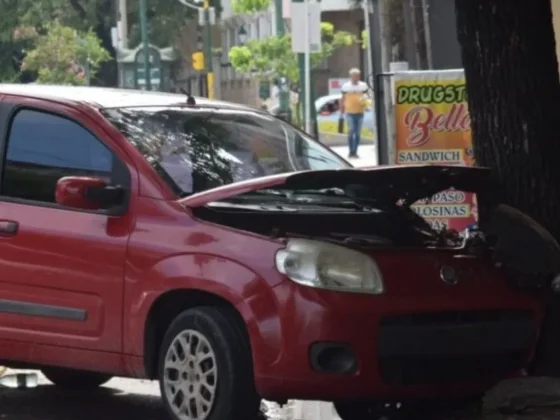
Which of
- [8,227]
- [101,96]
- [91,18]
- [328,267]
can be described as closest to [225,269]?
[328,267]

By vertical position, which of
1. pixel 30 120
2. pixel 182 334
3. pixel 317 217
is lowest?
pixel 182 334

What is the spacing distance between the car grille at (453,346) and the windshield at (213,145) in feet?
4.32

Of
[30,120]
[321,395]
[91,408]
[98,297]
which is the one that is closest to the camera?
[321,395]

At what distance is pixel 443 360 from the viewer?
6.39 m

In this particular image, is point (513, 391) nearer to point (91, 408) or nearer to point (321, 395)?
point (321, 395)

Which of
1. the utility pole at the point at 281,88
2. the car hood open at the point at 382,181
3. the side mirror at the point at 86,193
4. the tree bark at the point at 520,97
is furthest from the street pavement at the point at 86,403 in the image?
the utility pole at the point at 281,88

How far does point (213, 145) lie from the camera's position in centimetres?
734

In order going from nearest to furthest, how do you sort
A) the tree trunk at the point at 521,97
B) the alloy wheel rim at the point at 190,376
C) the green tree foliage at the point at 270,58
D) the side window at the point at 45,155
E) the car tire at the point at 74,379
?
the alloy wheel rim at the point at 190,376 → the side window at the point at 45,155 → the tree trunk at the point at 521,97 → the car tire at the point at 74,379 → the green tree foliage at the point at 270,58

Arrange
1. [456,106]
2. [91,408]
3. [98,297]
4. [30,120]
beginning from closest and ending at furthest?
1. [98,297]
2. [30,120]
3. [91,408]
4. [456,106]

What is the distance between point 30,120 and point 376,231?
1.95 metres

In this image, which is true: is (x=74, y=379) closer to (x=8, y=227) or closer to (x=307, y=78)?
(x=8, y=227)

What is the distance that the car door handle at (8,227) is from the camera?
23.4 feet

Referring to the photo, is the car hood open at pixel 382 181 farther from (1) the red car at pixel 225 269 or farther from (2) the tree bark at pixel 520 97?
(2) the tree bark at pixel 520 97

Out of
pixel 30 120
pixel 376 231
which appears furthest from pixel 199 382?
pixel 30 120
